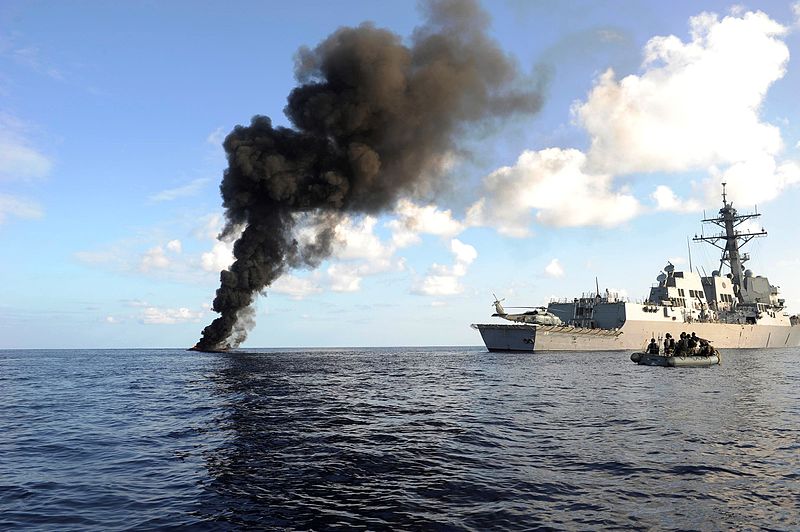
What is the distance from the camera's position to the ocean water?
10508mm

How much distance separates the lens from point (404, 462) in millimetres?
14797

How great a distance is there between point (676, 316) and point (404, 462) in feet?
286

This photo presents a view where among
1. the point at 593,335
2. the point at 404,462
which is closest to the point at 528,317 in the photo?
the point at 593,335

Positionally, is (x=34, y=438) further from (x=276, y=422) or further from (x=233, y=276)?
(x=233, y=276)

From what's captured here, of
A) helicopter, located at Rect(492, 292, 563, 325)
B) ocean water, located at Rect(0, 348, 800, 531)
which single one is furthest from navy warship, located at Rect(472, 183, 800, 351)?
ocean water, located at Rect(0, 348, 800, 531)

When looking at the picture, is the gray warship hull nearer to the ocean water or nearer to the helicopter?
the helicopter

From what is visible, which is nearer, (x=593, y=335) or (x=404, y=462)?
(x=404, y=462)

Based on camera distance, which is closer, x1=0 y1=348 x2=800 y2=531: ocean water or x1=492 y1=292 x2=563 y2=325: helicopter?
x1=0 y1=348 x2=800 y2=531: ocean water

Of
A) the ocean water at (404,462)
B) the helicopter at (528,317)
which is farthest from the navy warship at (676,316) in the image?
the ocean water at (404,462)

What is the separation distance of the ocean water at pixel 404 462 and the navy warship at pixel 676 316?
5404cm

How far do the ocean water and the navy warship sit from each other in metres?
54.0

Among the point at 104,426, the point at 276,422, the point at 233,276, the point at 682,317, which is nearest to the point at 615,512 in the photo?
the point at 276,422

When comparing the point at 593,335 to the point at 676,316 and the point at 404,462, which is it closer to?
the point at 676,316

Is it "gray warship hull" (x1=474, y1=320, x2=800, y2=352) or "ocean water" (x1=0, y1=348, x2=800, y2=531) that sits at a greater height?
"gray warship hull" (x1=474, y1=320, x2=800, y2=352)
